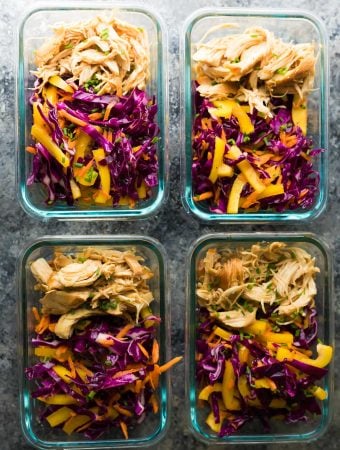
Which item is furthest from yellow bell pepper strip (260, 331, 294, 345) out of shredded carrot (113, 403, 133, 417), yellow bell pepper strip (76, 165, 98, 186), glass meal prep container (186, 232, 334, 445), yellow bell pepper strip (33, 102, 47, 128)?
yellow bell pepper strip (33, 102, 47, 128)

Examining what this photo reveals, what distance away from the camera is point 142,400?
2.24 m

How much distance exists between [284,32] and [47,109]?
0.81 m

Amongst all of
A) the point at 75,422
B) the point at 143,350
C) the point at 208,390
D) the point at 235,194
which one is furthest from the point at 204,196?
the point at 75,422

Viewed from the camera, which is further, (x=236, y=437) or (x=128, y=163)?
(x=236, y=437)

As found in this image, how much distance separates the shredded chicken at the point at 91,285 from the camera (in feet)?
7.02

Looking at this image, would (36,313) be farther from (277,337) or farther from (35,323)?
(277,337)

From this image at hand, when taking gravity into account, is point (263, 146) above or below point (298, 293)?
above

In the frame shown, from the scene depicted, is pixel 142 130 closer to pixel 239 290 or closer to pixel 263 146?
pixel 263 146

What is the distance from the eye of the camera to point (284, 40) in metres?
2.30

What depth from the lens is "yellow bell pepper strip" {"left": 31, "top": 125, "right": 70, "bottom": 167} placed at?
213cm

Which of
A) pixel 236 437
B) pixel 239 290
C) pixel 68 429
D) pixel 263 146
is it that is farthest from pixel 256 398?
pixel 263 146

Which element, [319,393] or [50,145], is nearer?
[50,145]

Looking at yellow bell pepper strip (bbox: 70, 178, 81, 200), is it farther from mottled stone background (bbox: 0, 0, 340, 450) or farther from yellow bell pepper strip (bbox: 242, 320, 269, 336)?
yellow bell pepper strip (bbox: 242, 320, 269, 336)

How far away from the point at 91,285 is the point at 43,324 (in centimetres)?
21
